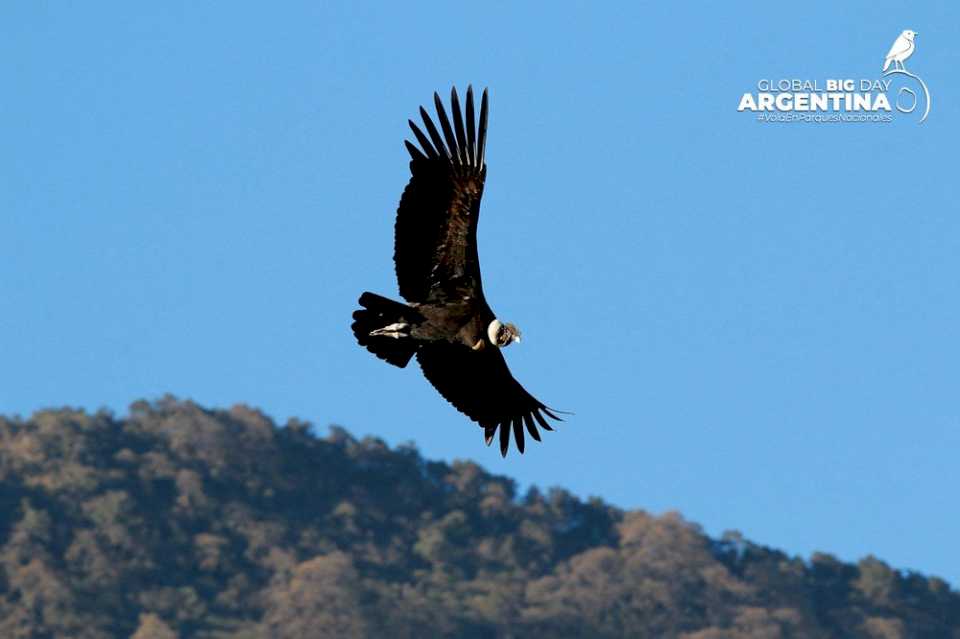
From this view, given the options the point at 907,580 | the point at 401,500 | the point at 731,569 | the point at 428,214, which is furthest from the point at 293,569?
the point at 428,214

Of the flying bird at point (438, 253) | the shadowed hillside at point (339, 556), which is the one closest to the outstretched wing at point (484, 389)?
the flying bird at point (438, 253)

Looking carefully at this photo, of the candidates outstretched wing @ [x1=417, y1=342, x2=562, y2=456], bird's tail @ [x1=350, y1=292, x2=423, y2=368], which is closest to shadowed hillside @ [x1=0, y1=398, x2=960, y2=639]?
outstretched wing @ [x1=417, y1=342, x2=562, y2=456]

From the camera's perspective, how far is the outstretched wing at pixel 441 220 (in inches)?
746

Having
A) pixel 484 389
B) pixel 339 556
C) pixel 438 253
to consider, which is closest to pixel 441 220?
pixel 438 253

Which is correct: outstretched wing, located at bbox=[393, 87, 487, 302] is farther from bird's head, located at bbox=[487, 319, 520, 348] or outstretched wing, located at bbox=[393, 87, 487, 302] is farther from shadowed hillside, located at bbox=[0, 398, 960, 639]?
shadowed hillside, located at bbox=[0, 398, 960, 639]

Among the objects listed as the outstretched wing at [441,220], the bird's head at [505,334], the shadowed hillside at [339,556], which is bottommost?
the bird's head at [505,334]

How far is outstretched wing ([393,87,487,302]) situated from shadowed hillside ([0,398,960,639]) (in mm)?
111697

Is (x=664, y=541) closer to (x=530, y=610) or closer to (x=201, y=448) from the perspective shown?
(x=530, y=610)

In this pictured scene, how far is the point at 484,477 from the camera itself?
7101 inches

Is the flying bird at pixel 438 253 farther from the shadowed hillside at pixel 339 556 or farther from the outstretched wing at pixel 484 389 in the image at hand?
the shadowed hillside at pixel 339 556

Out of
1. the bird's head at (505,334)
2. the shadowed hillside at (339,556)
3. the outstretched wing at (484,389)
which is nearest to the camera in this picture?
the bird's head at (505,334)

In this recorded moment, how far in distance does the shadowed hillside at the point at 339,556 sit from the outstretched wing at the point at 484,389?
109868 mm

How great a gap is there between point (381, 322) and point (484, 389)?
193 cm

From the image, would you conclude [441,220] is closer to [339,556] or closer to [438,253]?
[438,253]
